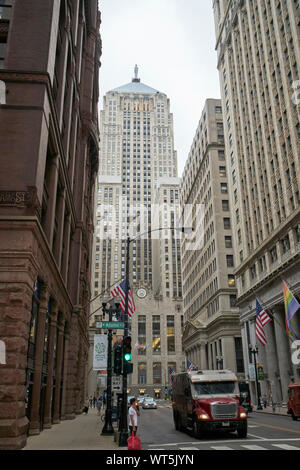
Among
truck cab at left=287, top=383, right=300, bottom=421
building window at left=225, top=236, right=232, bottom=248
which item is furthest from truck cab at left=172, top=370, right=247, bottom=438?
building window at left=225, top=236, right=232, bottom=248

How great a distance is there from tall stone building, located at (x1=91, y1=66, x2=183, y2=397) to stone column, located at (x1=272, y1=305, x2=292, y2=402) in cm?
7238

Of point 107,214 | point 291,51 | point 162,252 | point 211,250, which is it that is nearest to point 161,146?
point 107,214

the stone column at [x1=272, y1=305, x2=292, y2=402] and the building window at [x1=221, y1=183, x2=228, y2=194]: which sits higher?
the building window at [x1=221, y1=183, x2=228, y2=194]

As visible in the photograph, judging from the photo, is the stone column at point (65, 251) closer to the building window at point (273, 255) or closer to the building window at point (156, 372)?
the building window at point (273, 255)

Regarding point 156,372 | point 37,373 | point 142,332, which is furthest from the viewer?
point 142,332

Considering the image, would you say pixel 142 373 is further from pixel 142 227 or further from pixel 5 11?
pixel 5 11

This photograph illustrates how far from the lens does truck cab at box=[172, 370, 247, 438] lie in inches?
683

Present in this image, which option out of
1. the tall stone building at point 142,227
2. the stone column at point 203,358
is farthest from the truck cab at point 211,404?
the tall stone building at point 142,227

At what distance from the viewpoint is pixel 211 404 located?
17.4 m

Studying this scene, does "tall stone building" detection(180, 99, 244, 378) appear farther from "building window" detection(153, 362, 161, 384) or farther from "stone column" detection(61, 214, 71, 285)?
"stone column" detection(61, 214, 71, 285)

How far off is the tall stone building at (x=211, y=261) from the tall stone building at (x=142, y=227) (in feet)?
62.5

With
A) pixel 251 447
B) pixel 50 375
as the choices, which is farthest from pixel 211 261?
pixel 251 447

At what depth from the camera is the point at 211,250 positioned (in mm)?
78312

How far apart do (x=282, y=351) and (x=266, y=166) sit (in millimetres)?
21663
